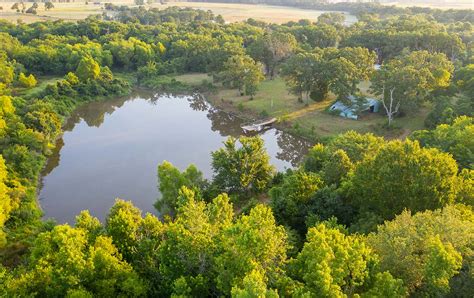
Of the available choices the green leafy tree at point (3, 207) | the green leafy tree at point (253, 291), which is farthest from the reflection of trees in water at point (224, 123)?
the green leafy tree at point (253, 291)

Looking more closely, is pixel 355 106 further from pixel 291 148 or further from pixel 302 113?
pixel 291 148

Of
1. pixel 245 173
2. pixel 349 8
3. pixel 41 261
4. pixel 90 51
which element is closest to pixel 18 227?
pixel 41 261

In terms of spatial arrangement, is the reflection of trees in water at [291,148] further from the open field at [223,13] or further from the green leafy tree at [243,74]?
the open field at [223,13]

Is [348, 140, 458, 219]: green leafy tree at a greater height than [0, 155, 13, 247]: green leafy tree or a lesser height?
greater

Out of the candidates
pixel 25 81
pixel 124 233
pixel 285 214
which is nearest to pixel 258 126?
pixel 285 214

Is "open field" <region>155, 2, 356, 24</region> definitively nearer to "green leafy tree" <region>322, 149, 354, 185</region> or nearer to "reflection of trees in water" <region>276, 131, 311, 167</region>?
"reflection of trees in water" <region>276, 131, 311, 167</region>

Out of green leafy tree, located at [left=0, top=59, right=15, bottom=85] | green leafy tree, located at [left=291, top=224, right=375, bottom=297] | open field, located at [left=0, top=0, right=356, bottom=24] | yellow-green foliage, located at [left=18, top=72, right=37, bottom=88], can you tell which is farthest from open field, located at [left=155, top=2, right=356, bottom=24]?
green leafy tree, located at [left=291, top=224, right=375, bottom=297]

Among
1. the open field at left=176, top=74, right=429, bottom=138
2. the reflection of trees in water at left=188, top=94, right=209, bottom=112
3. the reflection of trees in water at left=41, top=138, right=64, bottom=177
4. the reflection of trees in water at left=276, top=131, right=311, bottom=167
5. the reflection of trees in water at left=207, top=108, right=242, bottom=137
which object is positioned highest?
the reflection of trees in water at left=41, top=138, right=64, bottom=177
